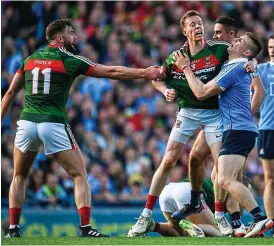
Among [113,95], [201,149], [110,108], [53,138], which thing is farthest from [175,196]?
[113,95]

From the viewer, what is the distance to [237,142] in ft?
33.0

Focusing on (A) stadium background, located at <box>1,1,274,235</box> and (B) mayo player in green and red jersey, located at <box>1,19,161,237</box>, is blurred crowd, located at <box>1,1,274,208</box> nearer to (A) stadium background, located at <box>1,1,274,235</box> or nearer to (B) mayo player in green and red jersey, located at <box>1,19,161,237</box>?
(A) stadium background, located at <box>1,1,274,235</box>

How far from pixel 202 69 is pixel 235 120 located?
0.85m

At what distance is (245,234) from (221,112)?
56.7 inches

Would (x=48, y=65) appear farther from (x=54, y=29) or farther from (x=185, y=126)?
(x=185, y=126)

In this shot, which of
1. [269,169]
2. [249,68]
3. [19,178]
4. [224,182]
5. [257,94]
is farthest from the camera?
[269,169]

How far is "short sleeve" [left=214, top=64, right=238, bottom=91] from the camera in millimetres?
10070

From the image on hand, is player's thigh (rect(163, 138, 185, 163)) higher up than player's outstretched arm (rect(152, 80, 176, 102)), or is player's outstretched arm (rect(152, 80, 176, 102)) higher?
player's outstretched arm (rect(152, 80, 176, 102))

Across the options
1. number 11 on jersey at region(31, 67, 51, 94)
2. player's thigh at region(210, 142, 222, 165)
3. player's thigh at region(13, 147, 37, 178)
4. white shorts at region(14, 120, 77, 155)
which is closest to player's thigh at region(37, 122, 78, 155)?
white shorts at region(14, 120, 77, 155)

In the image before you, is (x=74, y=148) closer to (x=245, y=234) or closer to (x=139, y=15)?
(x=245, y=234)

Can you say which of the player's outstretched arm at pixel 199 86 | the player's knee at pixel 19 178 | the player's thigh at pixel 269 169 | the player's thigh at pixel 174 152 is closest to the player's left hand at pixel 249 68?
the player's outstretched arm at pixel 199 86

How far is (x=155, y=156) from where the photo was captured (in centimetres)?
1806

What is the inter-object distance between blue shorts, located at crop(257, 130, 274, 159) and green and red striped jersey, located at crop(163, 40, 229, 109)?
1.20m

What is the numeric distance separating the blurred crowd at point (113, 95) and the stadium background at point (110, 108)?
2 centimetres
